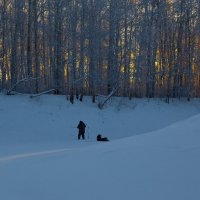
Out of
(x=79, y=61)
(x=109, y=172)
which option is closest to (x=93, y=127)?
(x=79, y=61)

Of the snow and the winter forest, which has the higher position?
the winter forest

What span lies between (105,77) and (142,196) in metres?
31.6

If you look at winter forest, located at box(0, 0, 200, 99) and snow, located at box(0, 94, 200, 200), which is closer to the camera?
snow, located at box(0, 94, 200, 200)

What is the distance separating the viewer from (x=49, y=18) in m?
37.5

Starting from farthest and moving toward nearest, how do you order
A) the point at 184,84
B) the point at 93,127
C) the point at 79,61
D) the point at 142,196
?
the point at 184,84, the point at 79,61, the point at 93,127, the point at 142,196

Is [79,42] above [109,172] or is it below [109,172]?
above

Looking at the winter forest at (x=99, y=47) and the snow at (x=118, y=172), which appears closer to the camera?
the snow at (x=118, y=172)

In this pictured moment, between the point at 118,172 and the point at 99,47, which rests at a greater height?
the point at 99,47

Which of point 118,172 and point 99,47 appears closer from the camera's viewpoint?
point 118,172

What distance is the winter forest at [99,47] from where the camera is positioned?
34375 millimetres

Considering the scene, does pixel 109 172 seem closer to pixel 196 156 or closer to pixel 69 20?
pixel 196 156

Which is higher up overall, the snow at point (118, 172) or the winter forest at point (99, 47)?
the winter forest at point (99, 47)

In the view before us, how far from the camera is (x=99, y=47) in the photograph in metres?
36.6

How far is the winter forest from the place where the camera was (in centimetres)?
3438
